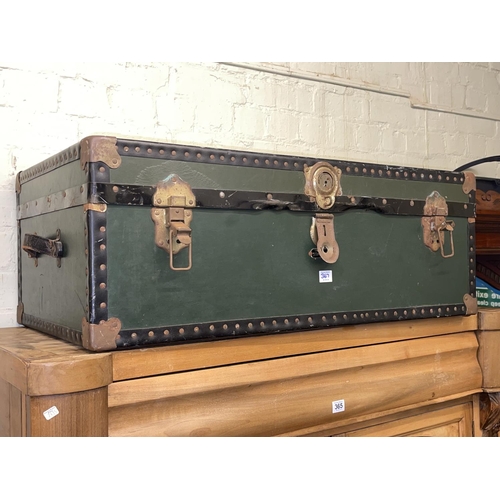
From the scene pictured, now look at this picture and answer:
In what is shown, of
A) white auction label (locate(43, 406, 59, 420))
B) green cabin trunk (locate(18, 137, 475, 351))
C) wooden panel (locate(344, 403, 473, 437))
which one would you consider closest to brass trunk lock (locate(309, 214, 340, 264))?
green cabin trunk (locate(18, 137, 475, 351))

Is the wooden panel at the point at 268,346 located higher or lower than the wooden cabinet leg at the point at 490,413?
higher

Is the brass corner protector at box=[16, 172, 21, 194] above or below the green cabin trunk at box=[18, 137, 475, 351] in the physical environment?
above

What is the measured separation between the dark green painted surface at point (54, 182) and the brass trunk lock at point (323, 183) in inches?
24.6

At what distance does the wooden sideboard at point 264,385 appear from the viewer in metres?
1.28

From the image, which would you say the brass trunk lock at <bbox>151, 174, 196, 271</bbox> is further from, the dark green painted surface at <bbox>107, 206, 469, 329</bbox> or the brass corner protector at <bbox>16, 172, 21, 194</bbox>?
the brass corner protector at <bbox>16, 172, 21, 194</bbox>

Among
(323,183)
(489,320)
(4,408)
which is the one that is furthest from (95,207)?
(489,320)

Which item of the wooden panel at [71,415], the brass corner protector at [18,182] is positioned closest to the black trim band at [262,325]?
the wooden panel at [71,415]

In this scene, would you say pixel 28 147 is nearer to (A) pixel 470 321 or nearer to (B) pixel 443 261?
(B) pixel 443 261

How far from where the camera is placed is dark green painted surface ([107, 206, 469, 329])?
54.4 inches

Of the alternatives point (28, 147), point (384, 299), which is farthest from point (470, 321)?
point (28, 147)

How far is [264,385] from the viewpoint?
157 cm

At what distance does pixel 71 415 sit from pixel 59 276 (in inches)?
17.0

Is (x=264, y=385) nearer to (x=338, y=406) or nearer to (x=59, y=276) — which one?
(x=338, y=406)

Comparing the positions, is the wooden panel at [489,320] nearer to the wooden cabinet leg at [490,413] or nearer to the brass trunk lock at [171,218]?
the wooden cabinet leg at [490,413]
